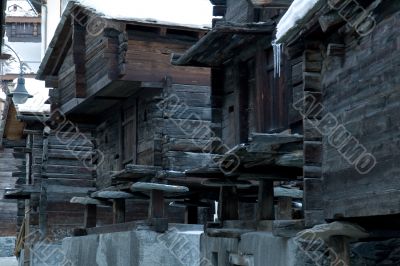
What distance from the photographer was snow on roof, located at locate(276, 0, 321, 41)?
721 centimetres

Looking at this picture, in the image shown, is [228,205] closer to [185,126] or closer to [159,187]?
[159,187]

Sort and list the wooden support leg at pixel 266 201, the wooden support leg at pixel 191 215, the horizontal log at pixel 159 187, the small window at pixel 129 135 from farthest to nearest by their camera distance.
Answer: the small window at pixel 129 135, the wooden support leg at pixel 191 215, the horizontal log at pixel 159 187, the wooden support leg at pixel 266 201

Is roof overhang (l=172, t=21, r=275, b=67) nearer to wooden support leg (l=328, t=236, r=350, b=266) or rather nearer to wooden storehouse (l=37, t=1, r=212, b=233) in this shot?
wooden storehouse (l=37, t=1, r=212, b=233)

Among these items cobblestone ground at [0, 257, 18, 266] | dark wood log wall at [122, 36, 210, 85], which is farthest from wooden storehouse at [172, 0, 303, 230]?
cobblestone ground at [0, 257, 18, 266]

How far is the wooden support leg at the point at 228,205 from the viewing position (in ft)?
37.3

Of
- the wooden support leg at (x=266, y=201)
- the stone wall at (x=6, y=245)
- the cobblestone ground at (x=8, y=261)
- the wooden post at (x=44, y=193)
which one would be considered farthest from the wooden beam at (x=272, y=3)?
the stone wall at (x=6, y=245)

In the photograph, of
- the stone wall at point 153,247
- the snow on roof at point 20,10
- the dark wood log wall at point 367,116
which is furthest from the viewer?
the snow on roof at point 20,10

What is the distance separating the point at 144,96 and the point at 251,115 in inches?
184

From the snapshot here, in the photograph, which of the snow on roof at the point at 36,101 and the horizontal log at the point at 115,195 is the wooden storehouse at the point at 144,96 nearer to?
the horizontal log at the point at 115,195

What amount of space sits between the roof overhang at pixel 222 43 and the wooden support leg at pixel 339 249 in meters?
3.91

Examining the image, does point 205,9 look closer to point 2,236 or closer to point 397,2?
point 397,2

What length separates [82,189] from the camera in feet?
69.9

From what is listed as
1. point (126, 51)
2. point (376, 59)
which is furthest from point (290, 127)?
point (126, 51)

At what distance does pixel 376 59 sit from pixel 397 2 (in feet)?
1.71
